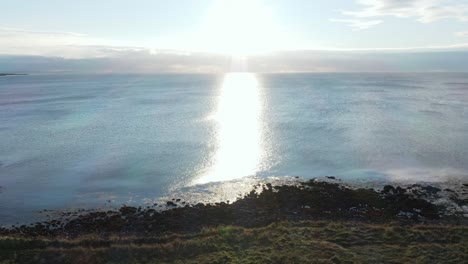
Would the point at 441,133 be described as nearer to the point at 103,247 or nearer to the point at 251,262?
the point at 251,262

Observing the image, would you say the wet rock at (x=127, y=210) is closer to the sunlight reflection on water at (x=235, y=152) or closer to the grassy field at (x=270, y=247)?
the grassy field at (x=270, y=247)

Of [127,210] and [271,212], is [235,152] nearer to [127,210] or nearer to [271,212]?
[271,212]

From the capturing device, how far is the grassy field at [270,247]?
18547 mm

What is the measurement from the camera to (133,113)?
297 ft

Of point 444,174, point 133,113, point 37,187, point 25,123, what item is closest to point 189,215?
point 37,187

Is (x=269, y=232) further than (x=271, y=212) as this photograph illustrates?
No

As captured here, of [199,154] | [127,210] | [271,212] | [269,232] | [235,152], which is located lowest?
[127,210]

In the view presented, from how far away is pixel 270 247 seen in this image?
19.9 metres

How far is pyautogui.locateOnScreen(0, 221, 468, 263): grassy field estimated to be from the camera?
1855 cm

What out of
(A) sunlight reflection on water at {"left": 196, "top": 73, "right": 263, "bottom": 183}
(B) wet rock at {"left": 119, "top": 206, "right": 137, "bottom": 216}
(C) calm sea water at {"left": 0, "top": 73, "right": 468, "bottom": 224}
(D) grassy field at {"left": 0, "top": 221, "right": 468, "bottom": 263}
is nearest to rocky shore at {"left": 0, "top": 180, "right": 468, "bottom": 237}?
(B) wet rock at {"left": 119, "top": 206, "right": 137, "bottom": 216}

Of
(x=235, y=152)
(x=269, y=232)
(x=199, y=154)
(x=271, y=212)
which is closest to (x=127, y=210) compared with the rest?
(x=271, y=212)

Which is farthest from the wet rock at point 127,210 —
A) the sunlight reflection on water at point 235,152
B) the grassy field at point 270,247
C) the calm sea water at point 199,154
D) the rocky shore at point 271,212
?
the sunlight reflection on water at point 235,152

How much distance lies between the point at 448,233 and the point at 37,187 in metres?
33.5

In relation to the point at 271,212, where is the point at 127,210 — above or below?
below
